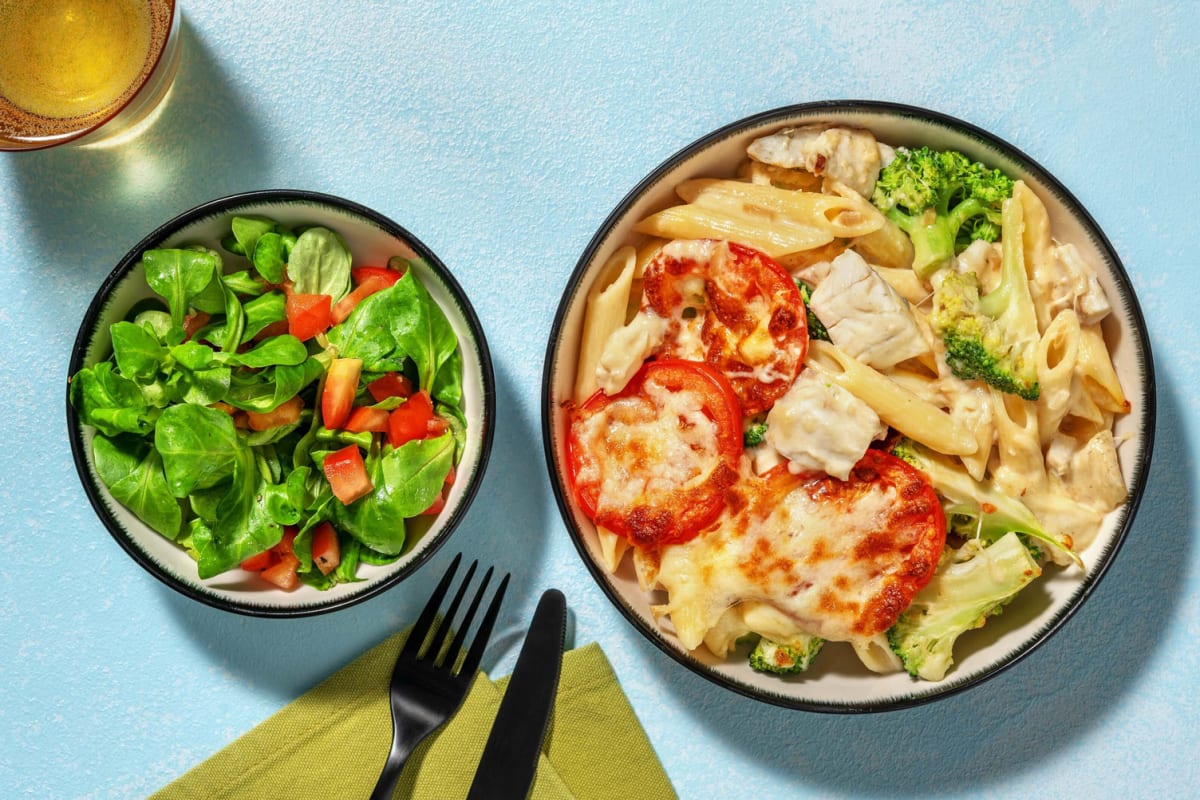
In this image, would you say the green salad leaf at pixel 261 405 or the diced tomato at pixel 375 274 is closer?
the green salad leaf at pixel 261 405

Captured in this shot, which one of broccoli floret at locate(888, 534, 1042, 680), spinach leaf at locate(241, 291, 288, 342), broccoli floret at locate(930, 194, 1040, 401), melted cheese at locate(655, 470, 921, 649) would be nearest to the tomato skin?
spinach leaf at locate(241, 291, 288, 342)

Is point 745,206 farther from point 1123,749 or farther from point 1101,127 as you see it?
point 1123,749

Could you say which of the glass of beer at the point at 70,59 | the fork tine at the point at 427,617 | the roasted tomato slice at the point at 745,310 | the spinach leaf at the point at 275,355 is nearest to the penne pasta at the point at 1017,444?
the roasted tomato slice at the point at 745,310

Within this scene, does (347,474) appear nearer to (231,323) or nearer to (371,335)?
(371,335)

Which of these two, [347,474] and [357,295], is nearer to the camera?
[347,474]

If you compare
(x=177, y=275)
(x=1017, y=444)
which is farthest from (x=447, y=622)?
(x=1017, y=444)

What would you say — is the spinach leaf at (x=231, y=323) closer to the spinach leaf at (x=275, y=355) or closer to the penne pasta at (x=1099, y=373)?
the spinach leaf at (x=275, y=355)

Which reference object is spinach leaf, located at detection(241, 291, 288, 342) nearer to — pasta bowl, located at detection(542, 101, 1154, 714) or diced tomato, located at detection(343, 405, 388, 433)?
diced tomato, located at detection(343, 405, 388, 433)
